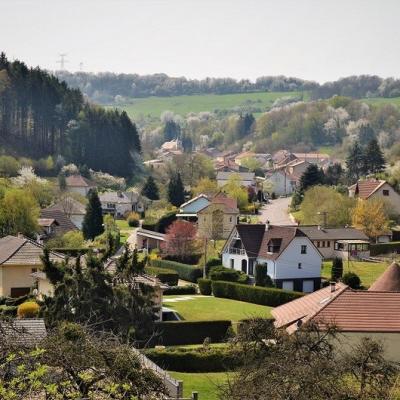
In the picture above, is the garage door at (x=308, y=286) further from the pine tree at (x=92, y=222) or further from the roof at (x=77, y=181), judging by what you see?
the roof at (x=77, y=181)

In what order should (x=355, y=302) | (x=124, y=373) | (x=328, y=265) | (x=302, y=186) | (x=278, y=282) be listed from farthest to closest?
(x=302, y=186)
(x=328, y=265)
(x=278, y=282)
(x=355, y=302)
(x=124, y=373)

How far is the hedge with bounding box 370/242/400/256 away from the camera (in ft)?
212

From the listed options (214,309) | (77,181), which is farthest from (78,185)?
(214,309)

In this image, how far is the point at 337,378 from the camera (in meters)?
18.8

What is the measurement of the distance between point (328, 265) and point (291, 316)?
2272 cm

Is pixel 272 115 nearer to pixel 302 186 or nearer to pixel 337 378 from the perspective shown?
pixel 302 186

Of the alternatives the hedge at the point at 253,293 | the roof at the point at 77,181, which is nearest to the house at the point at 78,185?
the roof at the point at 77,181

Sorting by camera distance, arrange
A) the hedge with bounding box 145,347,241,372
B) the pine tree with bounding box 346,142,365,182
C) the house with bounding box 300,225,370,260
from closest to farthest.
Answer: the hedge with bounding box 145,347,241,372 < the house with bounding box 300,225,370,260 < the pine tree with bounding box 346,142,365,182

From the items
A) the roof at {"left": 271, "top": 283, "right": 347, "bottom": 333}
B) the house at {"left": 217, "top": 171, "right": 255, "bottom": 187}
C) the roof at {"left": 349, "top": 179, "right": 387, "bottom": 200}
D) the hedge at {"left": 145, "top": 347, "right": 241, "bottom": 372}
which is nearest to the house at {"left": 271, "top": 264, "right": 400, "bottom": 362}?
the roof at {"left": 271, "top": 283, "right": 347, "bottom": 333}

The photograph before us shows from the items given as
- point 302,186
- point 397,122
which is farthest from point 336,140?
point 302,186

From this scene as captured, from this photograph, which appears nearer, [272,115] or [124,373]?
[124,373]

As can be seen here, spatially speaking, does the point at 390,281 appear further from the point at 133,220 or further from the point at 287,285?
the point at 133,220

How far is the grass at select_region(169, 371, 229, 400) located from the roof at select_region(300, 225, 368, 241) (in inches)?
1189

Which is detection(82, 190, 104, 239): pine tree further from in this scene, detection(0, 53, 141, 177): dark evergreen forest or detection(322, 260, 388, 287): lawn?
detection(0, 53, 141, 177): dark evergreen forest
